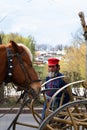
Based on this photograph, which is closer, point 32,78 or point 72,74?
point 32,78

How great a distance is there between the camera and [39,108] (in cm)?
1378

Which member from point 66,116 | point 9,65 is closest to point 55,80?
point 66,116

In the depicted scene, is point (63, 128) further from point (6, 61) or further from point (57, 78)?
point (6, 61)

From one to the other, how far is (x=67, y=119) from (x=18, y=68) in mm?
1150

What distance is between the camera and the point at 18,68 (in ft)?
→ 17.1

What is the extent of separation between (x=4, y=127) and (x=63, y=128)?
4882 millimetres

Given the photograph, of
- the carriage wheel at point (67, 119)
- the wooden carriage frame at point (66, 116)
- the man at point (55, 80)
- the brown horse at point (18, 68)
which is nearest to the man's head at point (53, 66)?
the man at point (55, 80)

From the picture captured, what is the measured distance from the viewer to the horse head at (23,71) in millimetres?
5199

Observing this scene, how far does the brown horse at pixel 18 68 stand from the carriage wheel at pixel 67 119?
A: 33cm

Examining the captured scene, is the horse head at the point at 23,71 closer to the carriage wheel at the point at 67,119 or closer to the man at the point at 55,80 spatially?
the carriage wheel at the point at 67,119

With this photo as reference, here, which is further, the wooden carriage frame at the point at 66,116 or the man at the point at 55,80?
the man at the point at 55,80

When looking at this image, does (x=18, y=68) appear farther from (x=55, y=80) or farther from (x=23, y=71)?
(x=55, y=80)

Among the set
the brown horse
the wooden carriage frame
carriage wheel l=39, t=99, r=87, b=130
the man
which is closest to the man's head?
the man

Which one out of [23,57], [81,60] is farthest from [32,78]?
[81,60]
